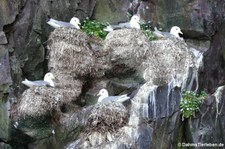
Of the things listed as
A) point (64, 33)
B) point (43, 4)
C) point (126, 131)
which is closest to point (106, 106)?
point (126, 131)

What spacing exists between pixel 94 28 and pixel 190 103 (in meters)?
3.46

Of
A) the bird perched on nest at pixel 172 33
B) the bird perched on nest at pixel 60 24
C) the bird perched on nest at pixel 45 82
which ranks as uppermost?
the bird perched on nest at pixel 60 24

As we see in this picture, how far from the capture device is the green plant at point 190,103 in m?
11.5

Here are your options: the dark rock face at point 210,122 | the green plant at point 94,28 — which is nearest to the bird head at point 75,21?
the green plant at point 94,28

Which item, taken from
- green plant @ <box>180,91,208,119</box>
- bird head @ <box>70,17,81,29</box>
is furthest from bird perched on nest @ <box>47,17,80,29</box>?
green plant @ <box>180,91,208,119</box>

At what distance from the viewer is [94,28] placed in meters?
13.9

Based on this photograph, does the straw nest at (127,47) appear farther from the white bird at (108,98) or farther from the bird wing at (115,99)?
the bird wing at (115,99)

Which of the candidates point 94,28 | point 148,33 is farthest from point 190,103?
point 94,28

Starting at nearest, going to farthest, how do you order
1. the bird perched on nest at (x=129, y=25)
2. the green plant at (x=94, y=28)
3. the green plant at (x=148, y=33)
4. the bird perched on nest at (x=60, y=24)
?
the bird perched on nest at (x=60, y=24)
the bird perched on nest at (x=129, y=25)
the green plant at (x=148, y=33)
the green plant at (x=94, y=28)

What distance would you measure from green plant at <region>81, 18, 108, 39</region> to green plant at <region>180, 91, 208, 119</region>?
9.42 ft

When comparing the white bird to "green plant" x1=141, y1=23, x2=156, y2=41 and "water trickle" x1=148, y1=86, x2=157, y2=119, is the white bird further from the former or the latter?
"green plant" x1=141, y1=23, x2=156, y2=41

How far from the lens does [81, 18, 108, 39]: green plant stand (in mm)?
13773

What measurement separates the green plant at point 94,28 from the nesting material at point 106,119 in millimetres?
2788

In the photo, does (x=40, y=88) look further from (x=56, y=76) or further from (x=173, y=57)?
(x=173, y=57)
